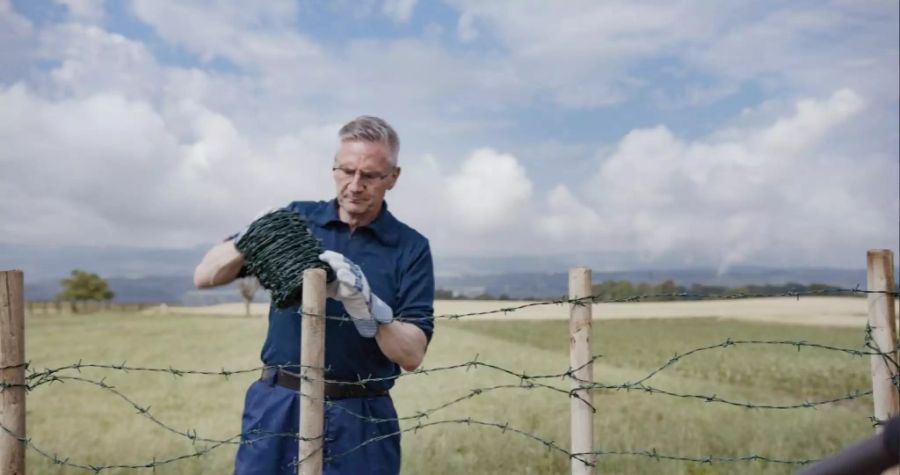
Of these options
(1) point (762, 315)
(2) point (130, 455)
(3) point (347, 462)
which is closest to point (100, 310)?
(1) point (762, 315)

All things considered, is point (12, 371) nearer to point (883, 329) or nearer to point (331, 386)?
point (331, 386)

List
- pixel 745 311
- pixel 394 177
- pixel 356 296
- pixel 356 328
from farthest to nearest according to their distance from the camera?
pixel 745 311 < pixel 394 177 < pixel 356 328 < pixel 356 296

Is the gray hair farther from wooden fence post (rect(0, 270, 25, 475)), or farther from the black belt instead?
wooden fence post (rect(0, 270, 25, 475))

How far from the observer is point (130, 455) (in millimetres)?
8062

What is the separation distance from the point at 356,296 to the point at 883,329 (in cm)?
226

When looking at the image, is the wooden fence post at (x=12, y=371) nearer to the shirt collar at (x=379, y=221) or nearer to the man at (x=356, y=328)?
the man at (x=356, y=328)

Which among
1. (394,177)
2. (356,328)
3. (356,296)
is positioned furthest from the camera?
(394,177)

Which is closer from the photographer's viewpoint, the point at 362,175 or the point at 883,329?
the point at 362,175

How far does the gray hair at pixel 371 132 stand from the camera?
364 centimetres

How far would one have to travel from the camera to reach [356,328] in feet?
11.8

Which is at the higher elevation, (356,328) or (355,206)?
(355,206)

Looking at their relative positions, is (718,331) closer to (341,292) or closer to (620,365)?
(620,365)

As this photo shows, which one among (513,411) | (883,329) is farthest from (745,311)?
(883,329)

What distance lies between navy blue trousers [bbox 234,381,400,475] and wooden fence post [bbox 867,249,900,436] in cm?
209
